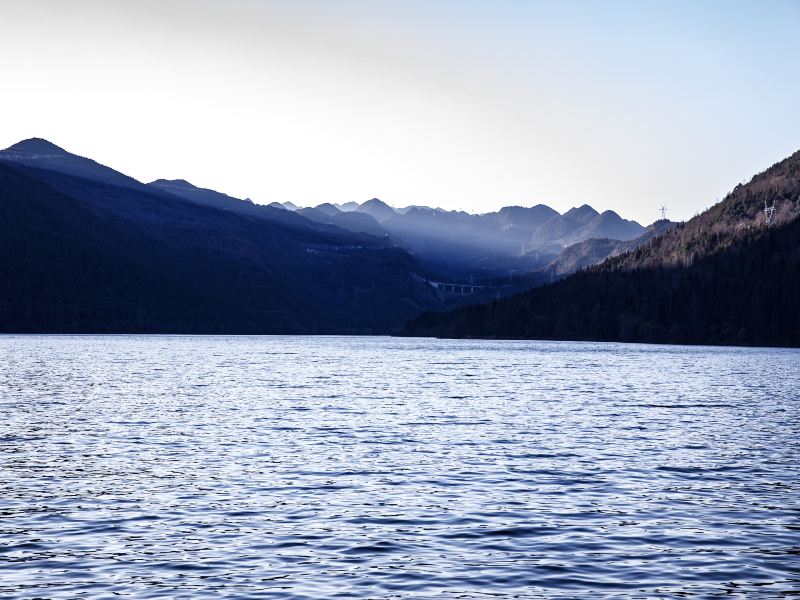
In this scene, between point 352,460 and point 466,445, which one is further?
point 466,445

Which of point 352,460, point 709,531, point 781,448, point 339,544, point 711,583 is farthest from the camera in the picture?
point 781,448

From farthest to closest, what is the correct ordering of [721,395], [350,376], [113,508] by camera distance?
[350,376] < [721,395] < [113,508]

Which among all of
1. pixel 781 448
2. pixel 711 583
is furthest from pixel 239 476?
pixel 781 448

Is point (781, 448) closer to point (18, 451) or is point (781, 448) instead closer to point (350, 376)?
point (18, 451)

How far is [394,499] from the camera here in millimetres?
39781

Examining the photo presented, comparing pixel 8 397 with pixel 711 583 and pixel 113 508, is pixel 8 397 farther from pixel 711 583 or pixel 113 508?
pixel 711 583

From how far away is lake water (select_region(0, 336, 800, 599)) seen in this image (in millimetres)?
28062

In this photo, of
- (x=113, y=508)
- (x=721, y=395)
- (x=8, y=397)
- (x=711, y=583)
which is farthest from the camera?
(x=721, y=395)

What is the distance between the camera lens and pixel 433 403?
8744 centimetres

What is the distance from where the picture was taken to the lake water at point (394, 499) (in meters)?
28.1

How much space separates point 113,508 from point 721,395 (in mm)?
74619

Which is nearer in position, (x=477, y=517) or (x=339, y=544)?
(x=339, y=544)

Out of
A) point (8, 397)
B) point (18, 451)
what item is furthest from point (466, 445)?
point (8, 397)

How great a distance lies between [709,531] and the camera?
3428cm
